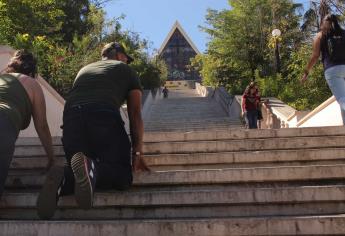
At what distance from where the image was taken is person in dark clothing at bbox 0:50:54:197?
11.5ft

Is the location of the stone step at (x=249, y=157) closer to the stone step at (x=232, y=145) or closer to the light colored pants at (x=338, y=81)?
the stone step at (x=232, y=145)

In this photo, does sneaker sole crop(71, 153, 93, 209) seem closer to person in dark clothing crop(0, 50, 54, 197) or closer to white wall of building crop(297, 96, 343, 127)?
person in dark clothing crop(0, 50, 54, 197)

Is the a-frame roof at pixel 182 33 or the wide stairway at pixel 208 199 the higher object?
the a-frame roof at pixel 182 33

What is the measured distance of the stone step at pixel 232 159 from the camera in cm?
462

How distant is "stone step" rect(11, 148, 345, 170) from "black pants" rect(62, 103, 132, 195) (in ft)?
3.18

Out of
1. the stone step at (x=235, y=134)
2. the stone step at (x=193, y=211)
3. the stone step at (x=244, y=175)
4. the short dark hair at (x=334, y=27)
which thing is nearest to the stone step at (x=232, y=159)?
the stone step at (x=244, y=175)

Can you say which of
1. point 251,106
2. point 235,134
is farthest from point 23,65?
point 251,106

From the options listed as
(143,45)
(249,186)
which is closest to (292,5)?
(143,45)

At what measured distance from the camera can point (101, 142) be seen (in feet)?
12.1

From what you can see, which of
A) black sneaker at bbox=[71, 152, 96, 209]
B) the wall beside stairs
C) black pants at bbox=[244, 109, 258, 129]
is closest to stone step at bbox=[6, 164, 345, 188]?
black sneaker at bbox=[71, 152, 96, 209]

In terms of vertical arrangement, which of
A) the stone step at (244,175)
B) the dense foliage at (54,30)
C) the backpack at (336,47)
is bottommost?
the stone step at (244,175)

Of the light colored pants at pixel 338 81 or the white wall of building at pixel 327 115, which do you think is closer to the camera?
the light colored pants at pixel 338 81

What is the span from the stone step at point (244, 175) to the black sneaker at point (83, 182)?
746 mm

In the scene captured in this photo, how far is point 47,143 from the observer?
399 centimetres
